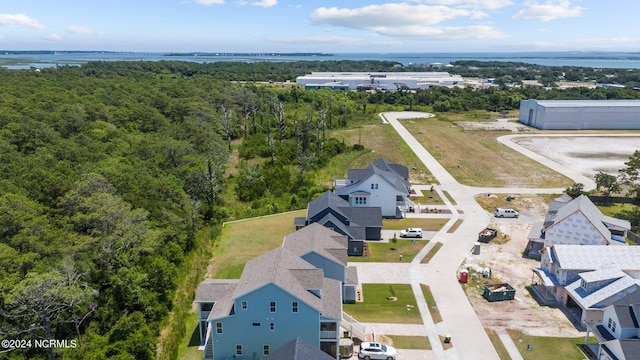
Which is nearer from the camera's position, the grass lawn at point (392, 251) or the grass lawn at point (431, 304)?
the grass lawn at point (431, 304)

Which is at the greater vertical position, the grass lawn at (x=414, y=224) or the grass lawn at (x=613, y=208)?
the grass lawn at (x=613, y=208)

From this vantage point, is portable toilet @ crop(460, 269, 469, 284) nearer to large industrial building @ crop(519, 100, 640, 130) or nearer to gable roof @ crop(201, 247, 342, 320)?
gable roof @ crop(201, 247, 342, 320)

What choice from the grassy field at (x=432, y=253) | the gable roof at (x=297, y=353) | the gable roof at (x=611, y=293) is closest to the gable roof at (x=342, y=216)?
the grassy field at (x=432, y=253)

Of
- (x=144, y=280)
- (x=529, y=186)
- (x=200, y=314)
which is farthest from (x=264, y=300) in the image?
(x=529, y=186)

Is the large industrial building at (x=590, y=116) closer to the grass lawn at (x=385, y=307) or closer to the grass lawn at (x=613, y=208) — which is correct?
the grass lawn at (x=613, y=208)

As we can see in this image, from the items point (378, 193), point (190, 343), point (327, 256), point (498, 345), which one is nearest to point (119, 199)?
point (190, 343)

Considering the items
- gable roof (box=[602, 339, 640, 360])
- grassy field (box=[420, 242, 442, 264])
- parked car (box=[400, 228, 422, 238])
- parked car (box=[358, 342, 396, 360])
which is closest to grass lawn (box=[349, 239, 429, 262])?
parked car (box=[400, 228, 422, 238])

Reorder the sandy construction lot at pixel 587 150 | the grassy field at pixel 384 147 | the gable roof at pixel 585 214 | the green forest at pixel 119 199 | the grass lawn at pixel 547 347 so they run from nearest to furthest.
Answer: the green forest at pixel 119 199, the grass lawn at pixel 547 347, the gable roof at pixel 585 214, the grassy field at pixel 384 147, the sandy construction lot at pixel 587 150

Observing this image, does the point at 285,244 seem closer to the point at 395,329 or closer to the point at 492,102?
the point at 395,329
